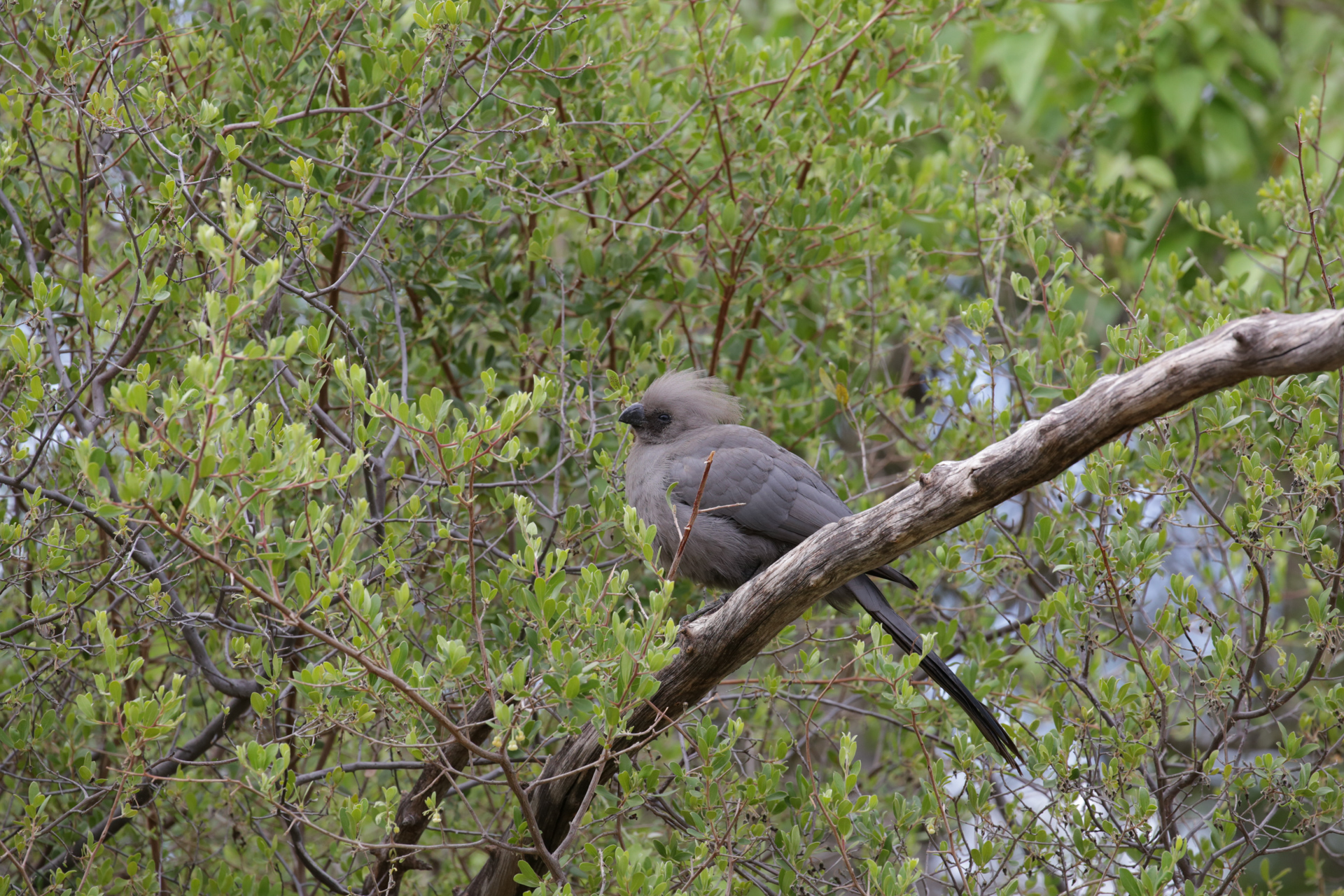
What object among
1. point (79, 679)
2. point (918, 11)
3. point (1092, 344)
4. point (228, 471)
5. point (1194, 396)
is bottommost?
point (79, 679)

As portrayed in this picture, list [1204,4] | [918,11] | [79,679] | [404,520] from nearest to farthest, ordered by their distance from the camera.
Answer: [404,520] < [79,679] < [918,11] < [1204,4]

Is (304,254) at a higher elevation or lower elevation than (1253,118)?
lower

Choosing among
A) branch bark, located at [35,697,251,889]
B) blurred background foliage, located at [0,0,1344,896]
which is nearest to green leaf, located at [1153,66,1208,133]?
blurred background foliage, located at [0,0,1344,896]

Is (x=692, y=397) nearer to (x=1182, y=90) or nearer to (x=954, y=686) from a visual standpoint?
(x=954, y=686)

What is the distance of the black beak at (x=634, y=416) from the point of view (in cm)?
488

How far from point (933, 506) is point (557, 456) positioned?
6.34ft

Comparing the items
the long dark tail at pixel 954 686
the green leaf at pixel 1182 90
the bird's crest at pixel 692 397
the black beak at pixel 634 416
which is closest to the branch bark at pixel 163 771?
the black beak at pixel 634 416

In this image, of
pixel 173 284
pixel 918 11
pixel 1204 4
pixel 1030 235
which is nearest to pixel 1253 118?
pixel 1204 4

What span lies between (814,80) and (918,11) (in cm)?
54

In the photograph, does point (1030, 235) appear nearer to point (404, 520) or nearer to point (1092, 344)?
point (404, 520)

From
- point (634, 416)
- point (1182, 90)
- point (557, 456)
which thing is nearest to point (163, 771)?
point (557, 456)

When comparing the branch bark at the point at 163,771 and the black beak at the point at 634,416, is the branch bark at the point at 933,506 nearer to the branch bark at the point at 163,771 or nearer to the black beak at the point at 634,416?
the branch bark at the point at 163,771

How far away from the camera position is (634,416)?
4.94 meters

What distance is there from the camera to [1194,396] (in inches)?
110
